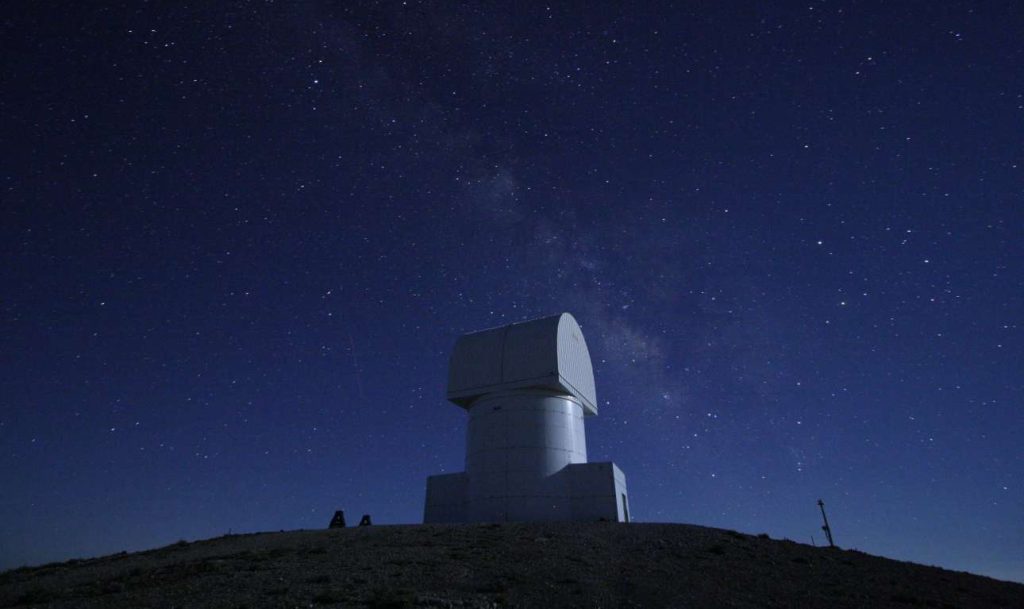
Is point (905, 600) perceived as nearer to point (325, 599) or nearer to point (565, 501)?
point (565, 501)

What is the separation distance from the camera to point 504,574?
10562 millimetres

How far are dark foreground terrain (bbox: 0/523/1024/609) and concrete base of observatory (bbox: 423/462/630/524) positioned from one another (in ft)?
15.0

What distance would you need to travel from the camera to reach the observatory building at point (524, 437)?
70.7 feet

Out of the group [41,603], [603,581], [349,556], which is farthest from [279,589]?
[603,581]

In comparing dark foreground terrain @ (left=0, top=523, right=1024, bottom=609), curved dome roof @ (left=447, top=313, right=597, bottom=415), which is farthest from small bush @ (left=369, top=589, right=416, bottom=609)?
curved dome roof @ (left=447, top=313, right=597, bottom=415)

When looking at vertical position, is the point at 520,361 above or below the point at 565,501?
above

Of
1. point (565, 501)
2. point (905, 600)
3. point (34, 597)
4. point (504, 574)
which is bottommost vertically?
point (905, 600)

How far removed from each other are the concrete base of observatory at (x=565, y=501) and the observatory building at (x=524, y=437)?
4 cm

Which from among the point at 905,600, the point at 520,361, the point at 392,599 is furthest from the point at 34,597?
the point at 905,600

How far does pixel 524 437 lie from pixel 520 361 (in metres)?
3.35

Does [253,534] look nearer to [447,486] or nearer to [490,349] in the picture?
[447,486]

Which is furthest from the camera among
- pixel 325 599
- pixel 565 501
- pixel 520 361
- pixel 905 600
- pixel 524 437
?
pixel 520 361

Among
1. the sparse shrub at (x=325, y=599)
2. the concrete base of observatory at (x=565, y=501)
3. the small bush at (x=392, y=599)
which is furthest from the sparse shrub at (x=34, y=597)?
the concrete base of observatory at (x=565, y=501)

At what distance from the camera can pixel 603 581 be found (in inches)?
421
